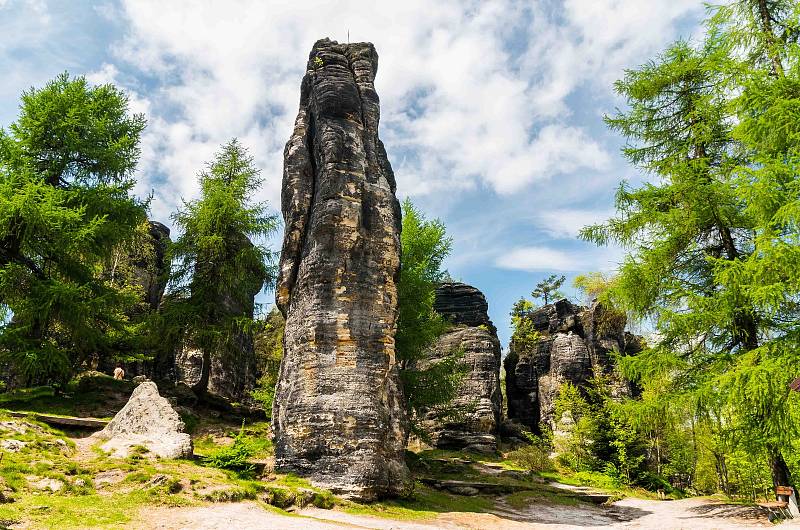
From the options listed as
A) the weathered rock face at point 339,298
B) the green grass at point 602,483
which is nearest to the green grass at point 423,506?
the weathered rock face at point 339,298

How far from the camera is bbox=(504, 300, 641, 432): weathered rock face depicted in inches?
1410

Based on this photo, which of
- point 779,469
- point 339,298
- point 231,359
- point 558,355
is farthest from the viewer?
point 558,355

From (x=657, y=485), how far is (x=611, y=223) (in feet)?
51.4

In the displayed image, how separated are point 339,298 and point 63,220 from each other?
39.8ft

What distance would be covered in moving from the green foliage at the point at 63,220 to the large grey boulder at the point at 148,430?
5.90 metres

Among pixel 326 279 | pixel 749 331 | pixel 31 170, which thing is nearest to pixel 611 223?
pixel 749 331

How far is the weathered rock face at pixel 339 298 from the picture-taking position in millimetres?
13438

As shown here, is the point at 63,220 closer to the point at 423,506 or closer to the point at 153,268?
the point at 153,268

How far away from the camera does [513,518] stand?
13883 mm

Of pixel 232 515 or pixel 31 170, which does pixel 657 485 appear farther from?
pixel 31 170

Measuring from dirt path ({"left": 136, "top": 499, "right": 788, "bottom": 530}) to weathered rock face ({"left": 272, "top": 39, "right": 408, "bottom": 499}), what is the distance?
2.10 m

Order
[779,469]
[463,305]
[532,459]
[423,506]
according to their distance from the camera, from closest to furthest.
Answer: [779,469], [423,506], [532,459], [463,305]

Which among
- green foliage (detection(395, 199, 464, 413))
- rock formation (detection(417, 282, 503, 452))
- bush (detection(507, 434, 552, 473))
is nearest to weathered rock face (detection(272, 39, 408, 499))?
green foliage (detection(395, 199, 464, 413))

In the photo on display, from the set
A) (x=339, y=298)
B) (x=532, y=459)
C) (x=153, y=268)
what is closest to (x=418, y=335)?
(x=339, y=298)
